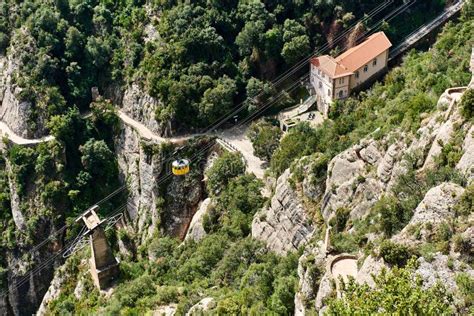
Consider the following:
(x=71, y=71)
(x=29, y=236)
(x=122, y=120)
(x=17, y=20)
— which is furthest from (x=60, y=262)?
(x=17, y=20)

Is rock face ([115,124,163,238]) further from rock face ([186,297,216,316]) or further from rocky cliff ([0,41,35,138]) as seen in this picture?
rock face ([186,297,216,316])

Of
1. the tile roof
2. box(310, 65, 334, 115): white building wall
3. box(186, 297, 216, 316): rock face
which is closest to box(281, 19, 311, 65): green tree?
box(310, 65, 334, 115): white building wall

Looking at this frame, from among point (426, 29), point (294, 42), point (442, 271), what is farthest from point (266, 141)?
point (442, 271)

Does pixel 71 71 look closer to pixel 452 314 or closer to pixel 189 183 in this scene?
pixel 189 183

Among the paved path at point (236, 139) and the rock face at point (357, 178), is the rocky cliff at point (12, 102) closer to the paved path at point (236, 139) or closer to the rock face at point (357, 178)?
the paved path at point (236, 139)

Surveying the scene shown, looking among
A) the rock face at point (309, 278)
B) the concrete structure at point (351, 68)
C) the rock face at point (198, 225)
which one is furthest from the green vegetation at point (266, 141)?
the rock face at point (309, 278)
